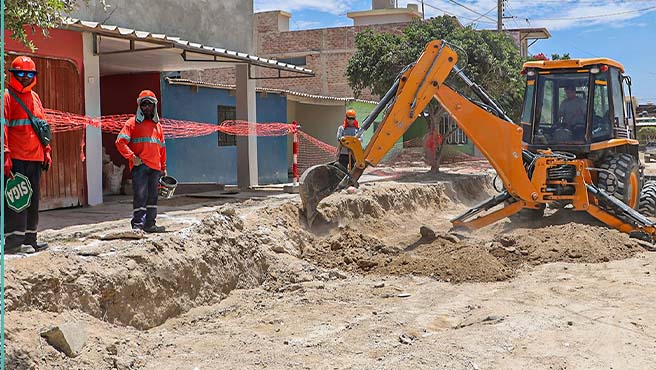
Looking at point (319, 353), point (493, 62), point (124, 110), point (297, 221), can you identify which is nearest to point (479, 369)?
point (319, 353)

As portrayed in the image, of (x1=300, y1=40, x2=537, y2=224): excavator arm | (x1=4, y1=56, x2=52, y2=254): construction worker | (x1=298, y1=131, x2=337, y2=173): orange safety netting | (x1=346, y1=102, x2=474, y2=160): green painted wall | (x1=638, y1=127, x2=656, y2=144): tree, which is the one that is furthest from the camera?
(x1=638, y1=127, x2=656, y2=144): tree

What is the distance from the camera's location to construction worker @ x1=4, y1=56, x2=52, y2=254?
6398 millimetres

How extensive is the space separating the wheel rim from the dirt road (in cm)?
101

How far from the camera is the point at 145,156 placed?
26.0ft

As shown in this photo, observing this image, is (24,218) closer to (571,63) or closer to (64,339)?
(64,339)

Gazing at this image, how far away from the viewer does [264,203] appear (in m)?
11.7

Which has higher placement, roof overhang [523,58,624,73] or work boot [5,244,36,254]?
roof overhang [523,58,624,73]

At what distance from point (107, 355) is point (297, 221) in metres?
5.39

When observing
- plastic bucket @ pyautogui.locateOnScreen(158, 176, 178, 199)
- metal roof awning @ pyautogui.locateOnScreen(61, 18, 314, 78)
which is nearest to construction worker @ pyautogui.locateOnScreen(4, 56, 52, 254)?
plastic bucket @ pyautogui.locateOnScreen(158, 176, 178, 199)

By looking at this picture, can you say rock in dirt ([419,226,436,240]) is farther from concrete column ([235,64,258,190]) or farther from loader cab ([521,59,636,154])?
concrete column ([235,64,258,190])

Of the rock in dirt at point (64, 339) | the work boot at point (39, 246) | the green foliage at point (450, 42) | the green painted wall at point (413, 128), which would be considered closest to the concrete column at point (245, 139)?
the green foliage at point (450, 42)

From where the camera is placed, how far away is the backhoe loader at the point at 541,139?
10023 millimetres

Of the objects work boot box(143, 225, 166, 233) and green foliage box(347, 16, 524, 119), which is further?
green foliage box(347, 16, 524, 119)

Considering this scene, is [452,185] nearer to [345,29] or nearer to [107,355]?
[107,355]
